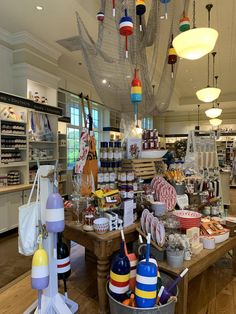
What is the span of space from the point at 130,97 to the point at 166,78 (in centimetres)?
103

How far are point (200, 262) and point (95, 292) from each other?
0.99m

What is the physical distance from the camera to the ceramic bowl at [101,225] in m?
1.81

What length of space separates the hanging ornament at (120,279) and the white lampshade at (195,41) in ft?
6.68

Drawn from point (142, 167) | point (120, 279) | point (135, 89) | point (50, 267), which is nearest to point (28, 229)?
point (50, 267)

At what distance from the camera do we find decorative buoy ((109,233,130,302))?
1490mm

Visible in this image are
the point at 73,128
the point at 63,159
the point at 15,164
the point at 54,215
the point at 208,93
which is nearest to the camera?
the point at 54,215

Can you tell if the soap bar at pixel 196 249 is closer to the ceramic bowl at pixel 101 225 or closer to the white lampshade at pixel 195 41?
the ceramic bowl at pixel 101 225

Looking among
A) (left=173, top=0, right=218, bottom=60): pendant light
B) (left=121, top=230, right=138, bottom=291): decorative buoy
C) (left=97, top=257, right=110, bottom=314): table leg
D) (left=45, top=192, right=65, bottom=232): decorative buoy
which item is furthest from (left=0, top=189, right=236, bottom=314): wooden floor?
(left=173, top=0, right=218, bottom=60): pendant light

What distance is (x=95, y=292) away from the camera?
217 cm

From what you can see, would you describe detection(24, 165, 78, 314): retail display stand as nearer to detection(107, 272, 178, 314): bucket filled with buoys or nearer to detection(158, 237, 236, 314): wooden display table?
detection(107, 272, 178, 314): bucket filled with buoys

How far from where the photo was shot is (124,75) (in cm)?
238

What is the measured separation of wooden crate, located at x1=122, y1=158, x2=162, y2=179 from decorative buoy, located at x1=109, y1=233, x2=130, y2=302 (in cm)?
101

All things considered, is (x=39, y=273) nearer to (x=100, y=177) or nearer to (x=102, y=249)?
(x=102, y=249)

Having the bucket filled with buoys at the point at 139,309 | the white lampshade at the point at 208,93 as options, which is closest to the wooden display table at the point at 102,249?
the bucket filled with buoys at the point at 139,309
